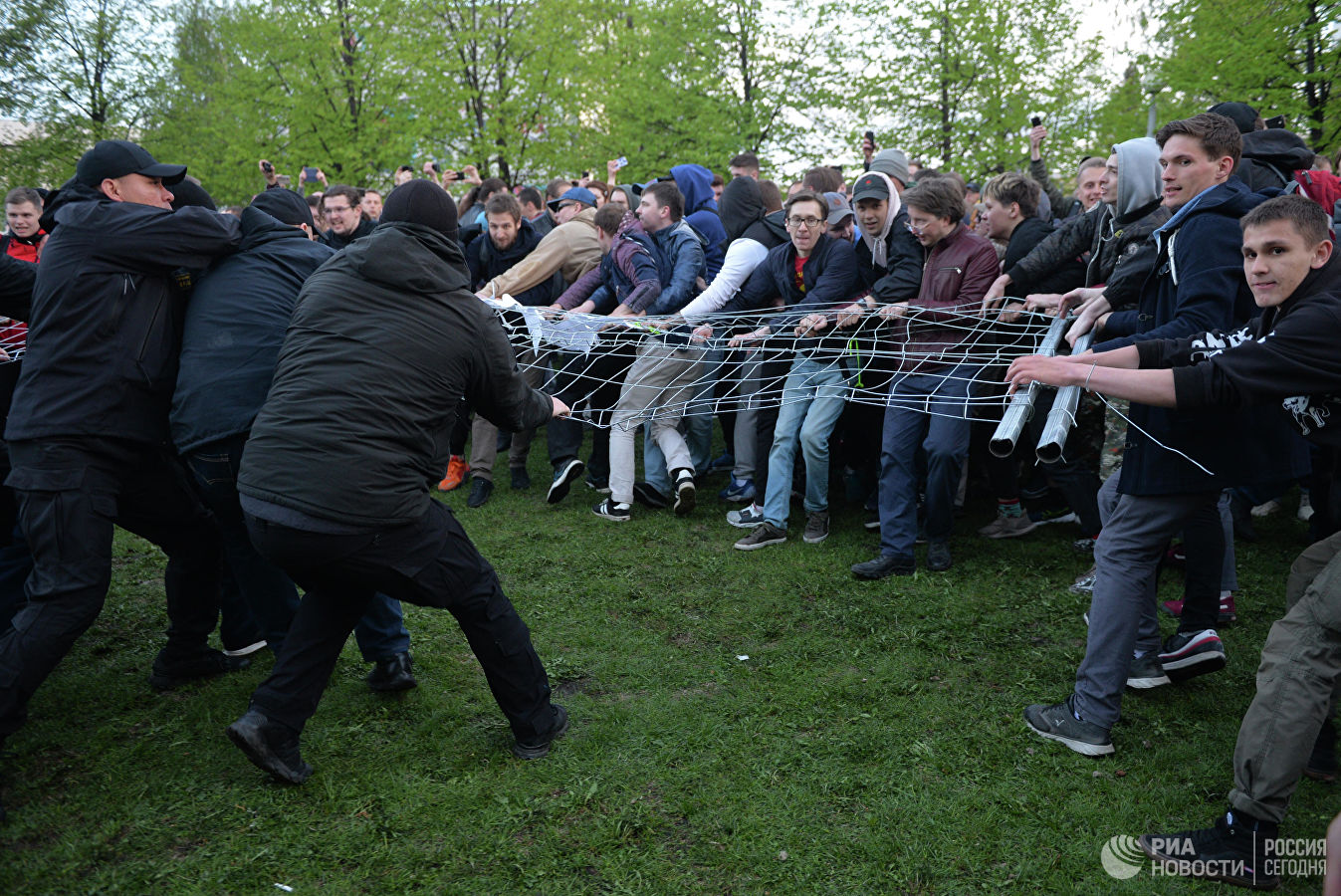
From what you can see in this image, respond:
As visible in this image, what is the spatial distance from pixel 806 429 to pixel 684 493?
1.03m

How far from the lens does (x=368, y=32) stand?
52.8 feet

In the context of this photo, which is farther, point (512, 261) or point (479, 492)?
point (512, 261)

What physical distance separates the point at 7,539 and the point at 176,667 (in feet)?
3.19

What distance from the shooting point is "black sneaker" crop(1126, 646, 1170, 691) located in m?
3.70

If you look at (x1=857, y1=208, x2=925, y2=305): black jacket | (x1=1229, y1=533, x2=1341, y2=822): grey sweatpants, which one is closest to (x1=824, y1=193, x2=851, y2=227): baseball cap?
(x1=857, y1=208, x2=925, y2=305): black jacket

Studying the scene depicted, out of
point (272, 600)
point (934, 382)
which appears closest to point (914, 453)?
point (934, 382)

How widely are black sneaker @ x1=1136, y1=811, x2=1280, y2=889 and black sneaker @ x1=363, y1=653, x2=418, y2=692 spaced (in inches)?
109

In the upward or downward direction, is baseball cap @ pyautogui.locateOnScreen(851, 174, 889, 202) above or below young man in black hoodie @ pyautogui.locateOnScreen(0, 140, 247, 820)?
above

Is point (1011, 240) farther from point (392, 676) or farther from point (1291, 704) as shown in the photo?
point (392, 676)

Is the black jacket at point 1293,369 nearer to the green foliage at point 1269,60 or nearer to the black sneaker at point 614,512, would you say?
the black sneaker at point 614,512

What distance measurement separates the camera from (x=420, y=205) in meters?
3.03

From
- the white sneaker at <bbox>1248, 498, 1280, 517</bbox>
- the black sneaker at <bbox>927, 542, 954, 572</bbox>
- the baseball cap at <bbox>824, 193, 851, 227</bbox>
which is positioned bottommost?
the white sneaker at <bbox>1248, 498, 1280, 517</bbox>

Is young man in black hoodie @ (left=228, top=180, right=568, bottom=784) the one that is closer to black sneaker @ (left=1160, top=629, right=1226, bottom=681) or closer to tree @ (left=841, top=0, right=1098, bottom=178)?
black sneaker @ (left=1160, top=629, right=1226, bottom=681)

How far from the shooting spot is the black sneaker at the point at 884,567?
16.5 feet
